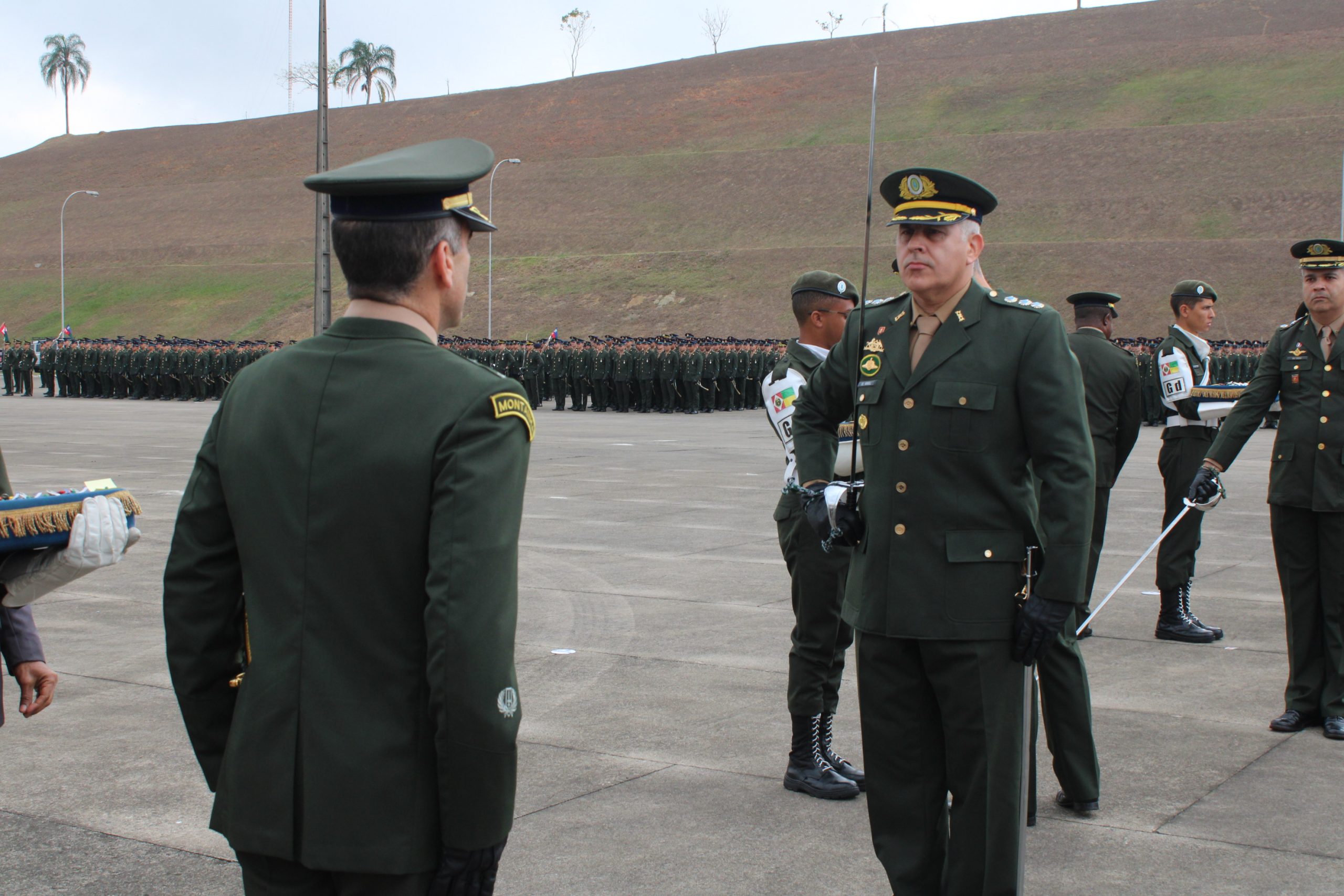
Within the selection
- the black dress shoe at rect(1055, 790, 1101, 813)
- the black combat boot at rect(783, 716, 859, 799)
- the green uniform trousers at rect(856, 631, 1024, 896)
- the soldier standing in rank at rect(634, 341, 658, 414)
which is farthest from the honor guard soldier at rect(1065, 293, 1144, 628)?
the soldier standing in rank at rect(634, 341, 658, 414)

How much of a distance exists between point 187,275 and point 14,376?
35.2 meters

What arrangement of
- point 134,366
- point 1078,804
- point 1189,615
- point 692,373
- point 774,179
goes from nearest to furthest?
point 1078,804
point 1189,615
point 692,373
point 134,366
point 774,179

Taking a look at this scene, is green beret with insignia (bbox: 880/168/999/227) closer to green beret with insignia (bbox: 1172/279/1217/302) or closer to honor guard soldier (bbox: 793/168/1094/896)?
honor guard soldier (bbox: 793/168/1094/896)

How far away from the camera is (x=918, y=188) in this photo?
3.55m

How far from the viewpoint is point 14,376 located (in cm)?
4200

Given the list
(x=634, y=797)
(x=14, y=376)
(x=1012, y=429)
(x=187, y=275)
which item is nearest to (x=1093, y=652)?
(x=634, y=797)

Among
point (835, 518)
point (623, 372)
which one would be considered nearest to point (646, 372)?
point (623, 372)

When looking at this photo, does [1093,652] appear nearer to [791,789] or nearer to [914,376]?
[791,789]

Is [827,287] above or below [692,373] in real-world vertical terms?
above

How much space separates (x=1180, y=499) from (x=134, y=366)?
36522 millimetres

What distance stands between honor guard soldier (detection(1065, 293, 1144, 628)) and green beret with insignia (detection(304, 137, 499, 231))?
489 centimetres

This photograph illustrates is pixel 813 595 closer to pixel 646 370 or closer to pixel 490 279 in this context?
pixel 646 370

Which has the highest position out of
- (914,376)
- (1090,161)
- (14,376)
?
(1090,161)

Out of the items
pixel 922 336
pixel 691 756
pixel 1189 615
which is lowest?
pixel 691 756
